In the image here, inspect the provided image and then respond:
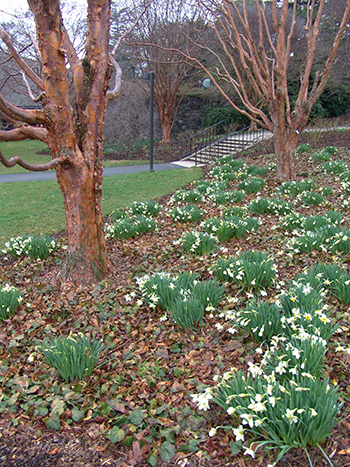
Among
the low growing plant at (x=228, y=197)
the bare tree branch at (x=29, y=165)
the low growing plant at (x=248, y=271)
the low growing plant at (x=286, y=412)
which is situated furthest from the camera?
the low growing plant at (x=228, y=197)

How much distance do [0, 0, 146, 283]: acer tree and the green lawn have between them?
8.20 ft

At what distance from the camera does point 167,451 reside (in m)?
2.06

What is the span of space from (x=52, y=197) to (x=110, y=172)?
16.9 ft

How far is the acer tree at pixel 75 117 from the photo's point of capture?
11.6 ft

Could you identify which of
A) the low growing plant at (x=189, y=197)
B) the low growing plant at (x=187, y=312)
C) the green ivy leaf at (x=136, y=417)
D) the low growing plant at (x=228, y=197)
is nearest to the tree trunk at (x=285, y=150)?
the low growing plant at (x=228, y=197)

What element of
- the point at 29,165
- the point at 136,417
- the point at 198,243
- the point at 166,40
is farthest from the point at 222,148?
the point at 136,417

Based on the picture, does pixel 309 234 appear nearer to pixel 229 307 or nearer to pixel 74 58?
pixel 229 307

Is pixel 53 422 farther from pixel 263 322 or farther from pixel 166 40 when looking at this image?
pixel 166 40

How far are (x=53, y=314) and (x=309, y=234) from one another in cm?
313

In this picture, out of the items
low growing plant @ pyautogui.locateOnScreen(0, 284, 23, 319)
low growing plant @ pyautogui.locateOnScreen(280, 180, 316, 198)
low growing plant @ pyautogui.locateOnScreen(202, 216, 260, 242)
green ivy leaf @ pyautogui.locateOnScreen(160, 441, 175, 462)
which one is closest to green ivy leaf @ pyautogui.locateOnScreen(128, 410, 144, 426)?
green ivy leaf @ pyautogui.locateOnScreen(160, 441, 175, 462)

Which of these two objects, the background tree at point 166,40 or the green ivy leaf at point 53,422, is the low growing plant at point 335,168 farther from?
the background tree at point 166,40

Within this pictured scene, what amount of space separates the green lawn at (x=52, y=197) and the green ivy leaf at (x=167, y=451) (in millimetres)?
4819

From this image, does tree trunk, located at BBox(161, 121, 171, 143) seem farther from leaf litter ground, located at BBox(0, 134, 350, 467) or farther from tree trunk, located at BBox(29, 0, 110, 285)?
leaf litter ground, located at BBox(0, 134, 350, 467)

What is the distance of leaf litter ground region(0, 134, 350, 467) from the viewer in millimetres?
2082
